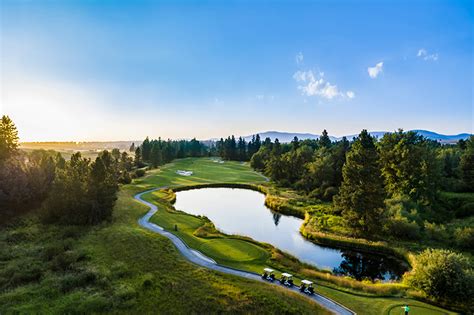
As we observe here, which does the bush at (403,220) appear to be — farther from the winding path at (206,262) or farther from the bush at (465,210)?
the winding path at (206,262)

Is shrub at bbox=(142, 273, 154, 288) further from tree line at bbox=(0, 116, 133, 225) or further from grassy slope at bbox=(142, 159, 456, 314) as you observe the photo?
tree line at bbox=(0, 116, 133, 225)

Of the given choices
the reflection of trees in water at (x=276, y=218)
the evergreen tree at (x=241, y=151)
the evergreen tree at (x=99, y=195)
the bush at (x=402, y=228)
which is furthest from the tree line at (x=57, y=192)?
the evergreen tree at (x=241, y=151)

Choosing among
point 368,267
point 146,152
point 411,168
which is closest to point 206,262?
point 368,267

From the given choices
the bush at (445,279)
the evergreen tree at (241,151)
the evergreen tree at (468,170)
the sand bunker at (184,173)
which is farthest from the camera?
the evergreen tree at (241,151)

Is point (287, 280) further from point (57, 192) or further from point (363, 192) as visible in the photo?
point (57, 192)

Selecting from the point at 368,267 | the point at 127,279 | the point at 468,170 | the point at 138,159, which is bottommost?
the point at 368,267

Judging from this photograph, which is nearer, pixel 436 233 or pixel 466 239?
pixel 466 239

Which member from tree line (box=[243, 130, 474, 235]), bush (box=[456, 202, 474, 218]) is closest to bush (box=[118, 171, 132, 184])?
tree line (box=[243, 130, 474, 235])

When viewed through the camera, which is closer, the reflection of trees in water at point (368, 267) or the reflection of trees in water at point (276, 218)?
the reflection of trees in water at point (368, 267)
